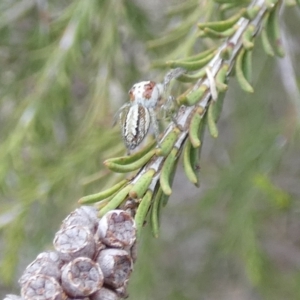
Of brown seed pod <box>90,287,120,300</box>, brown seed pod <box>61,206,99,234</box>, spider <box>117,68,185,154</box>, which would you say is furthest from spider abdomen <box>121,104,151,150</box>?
brown seed pod <box>90,287,120,300</box>

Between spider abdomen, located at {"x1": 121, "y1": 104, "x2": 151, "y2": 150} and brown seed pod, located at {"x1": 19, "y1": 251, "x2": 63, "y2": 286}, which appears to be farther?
spider abdomen, located at {"x1": 121, "y1": 104, "x2": 151, "y2": 150}

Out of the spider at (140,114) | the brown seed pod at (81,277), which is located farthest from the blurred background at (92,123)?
the brown seed pod at (81,277)

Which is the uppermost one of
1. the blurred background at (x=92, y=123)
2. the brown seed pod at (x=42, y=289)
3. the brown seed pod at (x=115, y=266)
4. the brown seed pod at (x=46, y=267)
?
the blurred background at (x=92, y=123)

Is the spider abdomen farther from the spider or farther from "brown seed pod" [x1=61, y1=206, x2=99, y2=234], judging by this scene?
"brown seed pod" [x1=61, y1=206, x2=99, y2=234]

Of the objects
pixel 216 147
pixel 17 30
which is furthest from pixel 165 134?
pixel 216 147

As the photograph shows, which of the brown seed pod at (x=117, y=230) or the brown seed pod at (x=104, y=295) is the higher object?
the brown seed pod at (x=117, y=230)

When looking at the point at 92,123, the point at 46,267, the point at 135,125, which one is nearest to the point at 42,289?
the point at 46,267

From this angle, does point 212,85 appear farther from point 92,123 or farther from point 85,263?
point 92,123

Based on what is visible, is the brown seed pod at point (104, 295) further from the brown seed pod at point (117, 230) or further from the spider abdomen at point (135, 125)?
the spider abdomen at point (135, 125)
